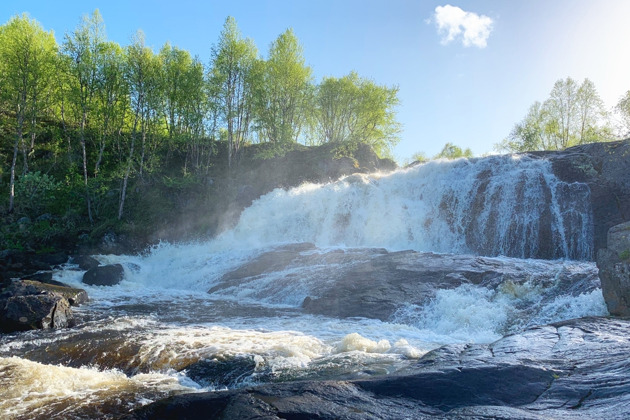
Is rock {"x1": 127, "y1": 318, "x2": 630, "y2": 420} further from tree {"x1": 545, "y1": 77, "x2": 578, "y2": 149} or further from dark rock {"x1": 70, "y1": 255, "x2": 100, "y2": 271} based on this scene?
tree {"x1": 545, "y1": 77, "x2": 578, "y2": 149}

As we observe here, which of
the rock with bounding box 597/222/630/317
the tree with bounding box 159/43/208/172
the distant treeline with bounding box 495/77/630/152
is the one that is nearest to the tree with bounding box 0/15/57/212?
the tree with bounding box 159/43/208/172

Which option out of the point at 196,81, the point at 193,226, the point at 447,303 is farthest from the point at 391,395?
the point at 196,81

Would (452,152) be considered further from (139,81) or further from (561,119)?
(139,81)

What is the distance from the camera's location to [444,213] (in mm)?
23047

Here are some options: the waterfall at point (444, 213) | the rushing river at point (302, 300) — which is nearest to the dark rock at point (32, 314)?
the rushing river at point (302, 300)

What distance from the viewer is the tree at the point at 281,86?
3709 cm

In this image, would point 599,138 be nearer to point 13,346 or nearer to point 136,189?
point 136,189

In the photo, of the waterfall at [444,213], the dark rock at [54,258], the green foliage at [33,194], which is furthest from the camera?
the green foliage at [33,194]

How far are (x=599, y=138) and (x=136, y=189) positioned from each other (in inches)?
1624

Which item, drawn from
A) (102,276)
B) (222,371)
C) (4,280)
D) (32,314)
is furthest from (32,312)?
(4,280)

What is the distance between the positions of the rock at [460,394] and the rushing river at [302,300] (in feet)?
4.49

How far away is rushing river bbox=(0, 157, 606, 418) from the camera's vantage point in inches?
278

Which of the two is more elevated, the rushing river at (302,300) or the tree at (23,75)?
the tree at (23,75)

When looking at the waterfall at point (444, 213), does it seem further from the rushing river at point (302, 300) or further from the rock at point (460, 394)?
the rock at point (460, 394)
